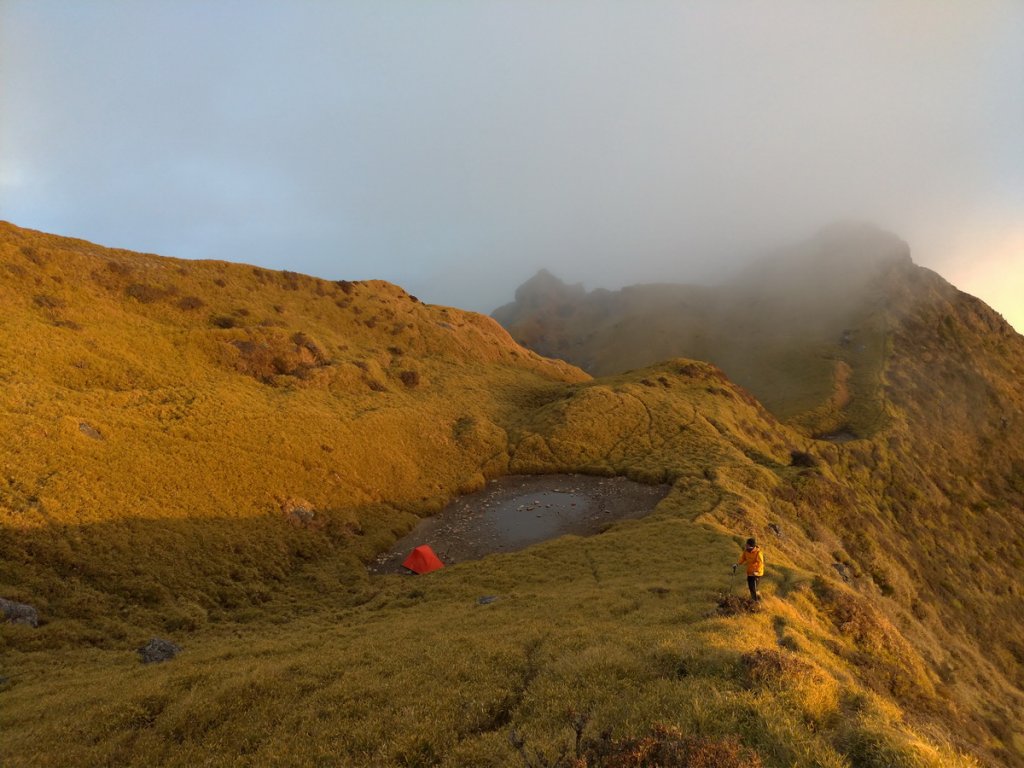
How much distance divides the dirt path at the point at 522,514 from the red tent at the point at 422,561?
1193mm

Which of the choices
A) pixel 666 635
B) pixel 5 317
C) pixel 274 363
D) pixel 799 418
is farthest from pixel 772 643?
pixel 799 418

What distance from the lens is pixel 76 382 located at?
37750 mm

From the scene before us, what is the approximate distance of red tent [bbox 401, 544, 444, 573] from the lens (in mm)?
34375

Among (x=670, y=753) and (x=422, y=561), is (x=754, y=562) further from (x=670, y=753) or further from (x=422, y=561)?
(x=422, y=561)

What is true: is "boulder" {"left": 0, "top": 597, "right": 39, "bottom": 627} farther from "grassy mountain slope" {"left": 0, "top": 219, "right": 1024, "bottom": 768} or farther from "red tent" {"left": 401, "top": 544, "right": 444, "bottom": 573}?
"red tent" {"left": 401, "top": 544, "right": 444, "bottom": 573}

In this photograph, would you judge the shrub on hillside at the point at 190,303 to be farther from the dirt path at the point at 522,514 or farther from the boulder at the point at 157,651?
the boulder at the point at 157,651

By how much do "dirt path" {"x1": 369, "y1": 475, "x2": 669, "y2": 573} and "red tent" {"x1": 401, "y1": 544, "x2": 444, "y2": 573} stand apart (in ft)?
3.91

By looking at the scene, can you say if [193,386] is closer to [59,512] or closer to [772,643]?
[59,512]

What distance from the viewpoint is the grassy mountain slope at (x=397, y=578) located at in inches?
467

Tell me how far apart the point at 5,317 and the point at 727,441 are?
7464 centimetres

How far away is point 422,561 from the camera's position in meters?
34.6

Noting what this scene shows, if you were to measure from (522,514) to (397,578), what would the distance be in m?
14.0

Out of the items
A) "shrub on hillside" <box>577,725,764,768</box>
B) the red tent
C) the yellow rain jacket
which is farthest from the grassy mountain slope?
the red tent

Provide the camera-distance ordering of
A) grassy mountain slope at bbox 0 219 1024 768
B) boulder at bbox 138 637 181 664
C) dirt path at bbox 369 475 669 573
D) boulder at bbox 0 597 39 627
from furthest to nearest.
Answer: dirt path at bbox 369 475 669 573
boulder at bbox 0 597 39 627
boulder at bbox 138 637 181 664
grassy mountain slope at bbox 0 219 1024 768
